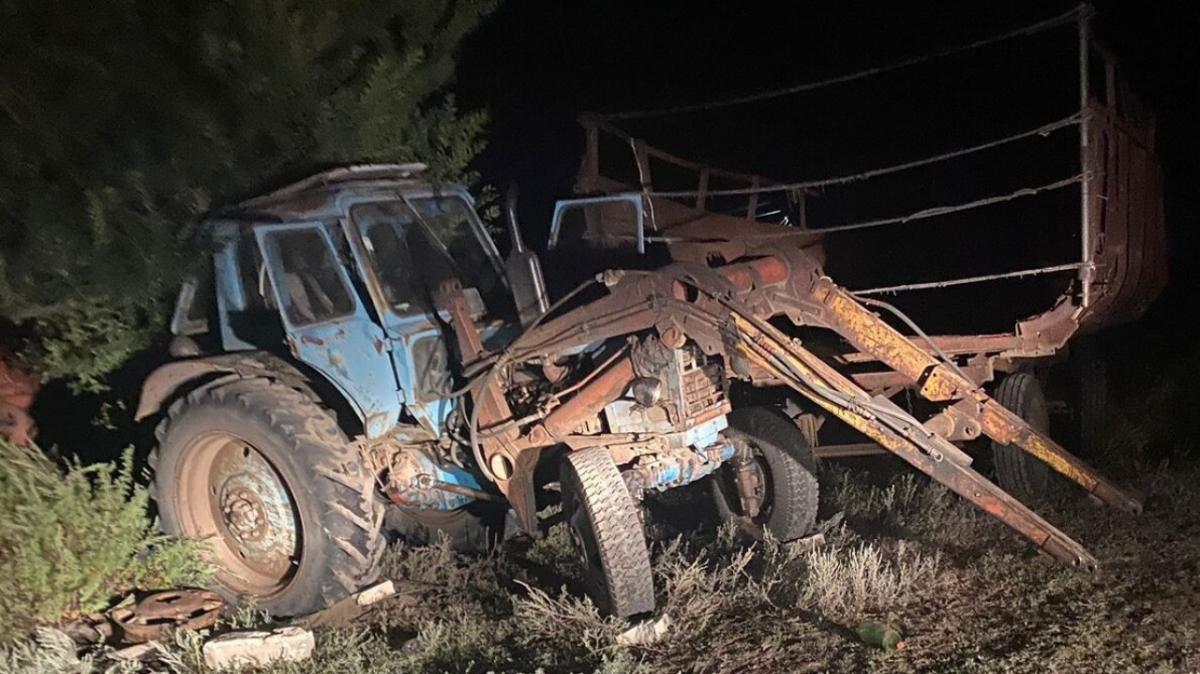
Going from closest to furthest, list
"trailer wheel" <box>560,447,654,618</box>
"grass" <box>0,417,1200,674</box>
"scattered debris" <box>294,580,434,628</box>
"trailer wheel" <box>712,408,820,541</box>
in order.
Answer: "grass" <box>0,417,1200,674</box> < "trailer wheel" <box>560,447,654,618</box> < "scattered debris" <box>294,580,434,628</box> < "trailer wheel" <box>712,408,820,541</box>

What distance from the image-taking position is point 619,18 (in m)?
10.8

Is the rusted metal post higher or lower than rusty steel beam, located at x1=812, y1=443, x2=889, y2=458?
higher

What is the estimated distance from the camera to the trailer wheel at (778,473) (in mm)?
5398

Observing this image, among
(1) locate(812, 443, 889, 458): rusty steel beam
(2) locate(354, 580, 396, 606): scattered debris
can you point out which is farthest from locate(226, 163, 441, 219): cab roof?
(1) locate(812, 443, 889, 458): rusty steel beam

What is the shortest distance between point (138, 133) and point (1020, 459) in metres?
5.32

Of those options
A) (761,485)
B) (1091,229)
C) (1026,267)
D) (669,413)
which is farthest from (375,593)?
(1026,267)

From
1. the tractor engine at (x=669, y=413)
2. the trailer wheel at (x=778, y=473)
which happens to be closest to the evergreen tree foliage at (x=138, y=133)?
the tractor engine at (x=669, y=413)

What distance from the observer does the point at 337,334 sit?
5.05 meters

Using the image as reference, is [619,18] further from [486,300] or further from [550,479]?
[550,479]

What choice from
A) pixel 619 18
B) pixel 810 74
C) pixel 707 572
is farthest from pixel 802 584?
pixel 619 18

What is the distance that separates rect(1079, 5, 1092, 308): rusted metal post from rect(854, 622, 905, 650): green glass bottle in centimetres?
214

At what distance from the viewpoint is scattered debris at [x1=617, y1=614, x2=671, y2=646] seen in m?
4.30

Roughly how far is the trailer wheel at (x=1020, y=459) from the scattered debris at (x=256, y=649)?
393 centimetres

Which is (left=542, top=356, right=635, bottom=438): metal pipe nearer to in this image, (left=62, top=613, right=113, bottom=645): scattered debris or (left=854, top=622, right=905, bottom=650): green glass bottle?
(left=854, top=622, right=905, bottom=650): green glass bottle
